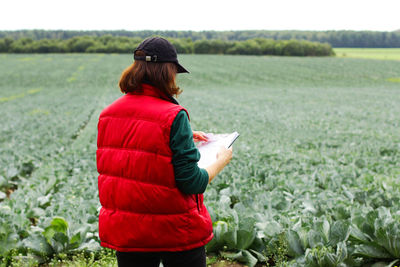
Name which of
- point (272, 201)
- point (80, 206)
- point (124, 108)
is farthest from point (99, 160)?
point (272, 201)

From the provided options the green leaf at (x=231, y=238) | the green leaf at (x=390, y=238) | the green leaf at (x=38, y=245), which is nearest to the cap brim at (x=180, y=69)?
the green leaf at (x=231, y=238)

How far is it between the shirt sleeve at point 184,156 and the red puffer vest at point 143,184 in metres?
0.03

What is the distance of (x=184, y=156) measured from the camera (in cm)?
191

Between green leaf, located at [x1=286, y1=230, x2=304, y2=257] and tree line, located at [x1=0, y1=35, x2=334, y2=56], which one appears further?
tree line, located at [x1=0, y1=35, x2=334, y2=56]

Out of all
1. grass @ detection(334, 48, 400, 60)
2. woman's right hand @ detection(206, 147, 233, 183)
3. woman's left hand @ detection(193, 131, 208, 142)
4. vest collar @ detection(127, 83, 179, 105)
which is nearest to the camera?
vest collar @ detection(127, 83, 179, 105)

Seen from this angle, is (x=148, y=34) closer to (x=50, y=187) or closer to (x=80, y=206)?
(x=80, y=206)

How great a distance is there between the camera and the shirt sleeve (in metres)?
1.89

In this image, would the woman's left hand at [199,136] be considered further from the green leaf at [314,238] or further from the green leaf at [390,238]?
the green leaf at [390,238]

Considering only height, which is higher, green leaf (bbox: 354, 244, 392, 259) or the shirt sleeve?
the shirt sleeve

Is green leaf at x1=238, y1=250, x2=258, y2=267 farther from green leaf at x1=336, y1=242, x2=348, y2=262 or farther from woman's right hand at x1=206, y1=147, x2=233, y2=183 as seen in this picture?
woman's right hand at x1=206, y1=147, x2=233, y2=183

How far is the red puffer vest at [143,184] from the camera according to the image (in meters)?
1.90

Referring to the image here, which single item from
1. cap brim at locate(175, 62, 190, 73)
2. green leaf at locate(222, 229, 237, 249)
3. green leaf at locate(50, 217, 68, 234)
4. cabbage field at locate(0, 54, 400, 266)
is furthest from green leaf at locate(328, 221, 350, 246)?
green leaf at locate(50, 217, 68, 234)

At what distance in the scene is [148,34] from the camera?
222cm

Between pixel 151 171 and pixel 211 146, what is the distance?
0.63 metres
